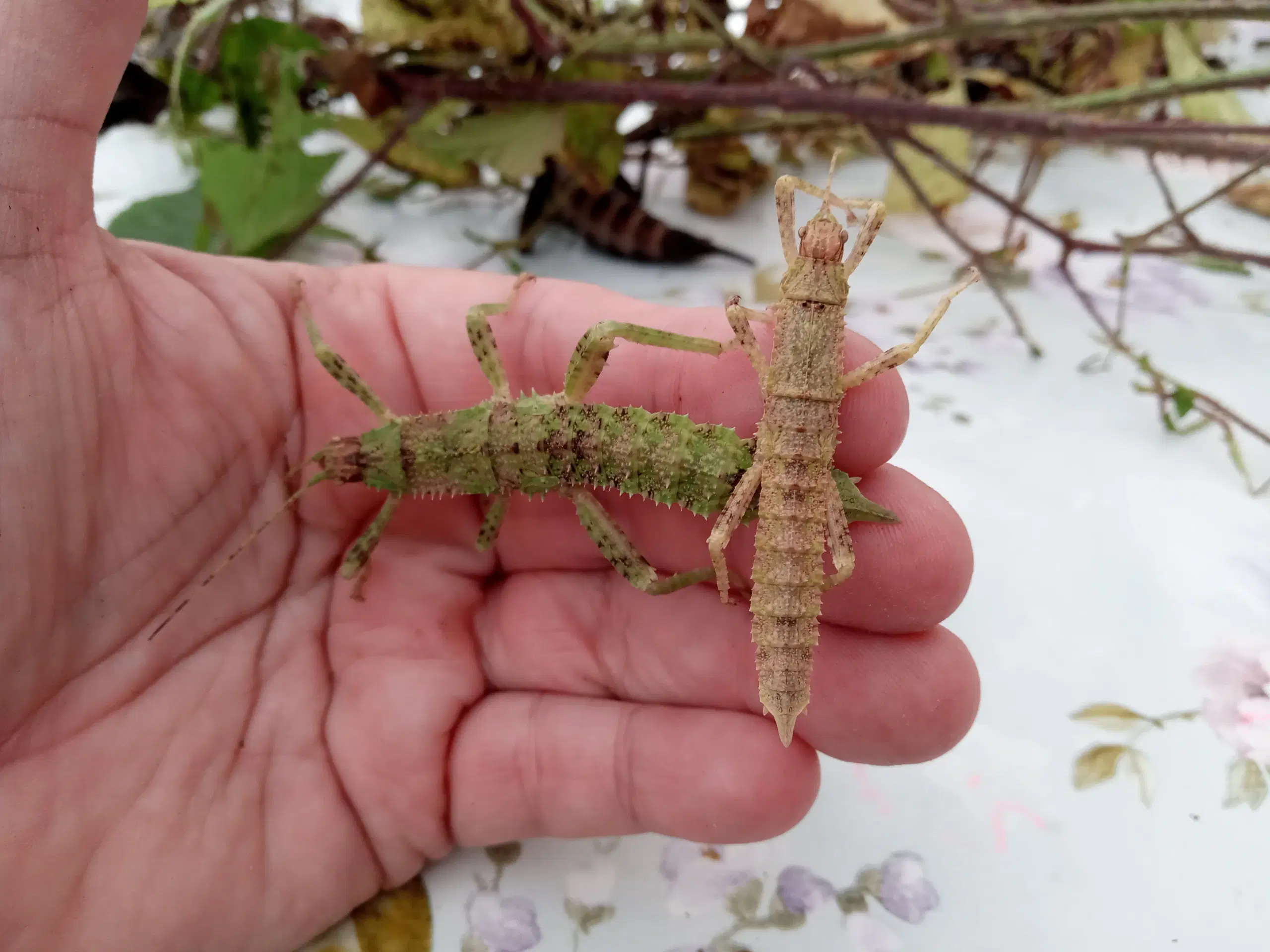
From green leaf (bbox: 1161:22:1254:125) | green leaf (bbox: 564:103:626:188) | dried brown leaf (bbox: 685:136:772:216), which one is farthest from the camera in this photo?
dried brown leaf (bbox: 685:136:772:216)

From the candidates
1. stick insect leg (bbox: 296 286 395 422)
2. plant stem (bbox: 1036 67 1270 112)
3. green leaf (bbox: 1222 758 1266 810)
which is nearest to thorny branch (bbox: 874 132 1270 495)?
plant stem (bbox: 1036 67 1270 112)

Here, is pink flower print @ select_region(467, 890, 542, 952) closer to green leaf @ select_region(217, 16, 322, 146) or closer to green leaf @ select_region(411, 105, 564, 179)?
green leaf @ select_region(411, 105, 564, 179)

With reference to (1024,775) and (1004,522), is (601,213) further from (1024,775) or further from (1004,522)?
(1024,775)

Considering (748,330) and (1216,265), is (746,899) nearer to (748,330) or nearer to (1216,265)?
(748,330)

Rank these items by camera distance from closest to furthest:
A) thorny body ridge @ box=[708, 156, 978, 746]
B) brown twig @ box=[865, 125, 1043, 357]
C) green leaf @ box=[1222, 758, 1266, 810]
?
thorny body ridge @ box=[708, 156, 978, 746], green leaf @ box=[1222, 758, 1266, 810], brown twig @ box=[865, 125, 1043, 357]

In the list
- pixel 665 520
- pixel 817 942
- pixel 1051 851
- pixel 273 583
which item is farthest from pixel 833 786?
pixel 273 583
